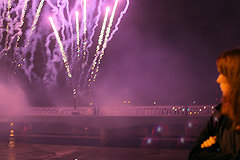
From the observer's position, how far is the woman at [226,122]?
180 centimetres

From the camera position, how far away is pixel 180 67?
45.7 metres

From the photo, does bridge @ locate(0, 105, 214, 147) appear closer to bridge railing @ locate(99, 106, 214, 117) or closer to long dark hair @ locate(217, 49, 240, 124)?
bridge railing @ locate(99, 106, 214, 117)

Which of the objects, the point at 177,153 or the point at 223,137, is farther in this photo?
the point at 177,153

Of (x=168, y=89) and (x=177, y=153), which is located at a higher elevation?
(x=168, y=89)

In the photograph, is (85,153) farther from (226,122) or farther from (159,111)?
(159,111)

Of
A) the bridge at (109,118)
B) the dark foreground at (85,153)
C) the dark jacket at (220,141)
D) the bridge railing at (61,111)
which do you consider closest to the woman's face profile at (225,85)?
the dark jacket at (220,141)

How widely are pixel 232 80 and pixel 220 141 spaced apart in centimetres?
40

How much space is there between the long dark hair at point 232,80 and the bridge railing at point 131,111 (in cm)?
2008

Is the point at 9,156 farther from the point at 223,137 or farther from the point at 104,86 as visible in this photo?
the point at 104,86

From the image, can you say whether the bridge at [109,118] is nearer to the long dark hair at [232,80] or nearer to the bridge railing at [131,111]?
the bridge railing at [131,111]

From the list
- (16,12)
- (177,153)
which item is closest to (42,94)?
(16,12)

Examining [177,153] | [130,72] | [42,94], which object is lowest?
[177,153]

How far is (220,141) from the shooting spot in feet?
6.34

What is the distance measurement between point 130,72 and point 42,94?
A: 522 inches
